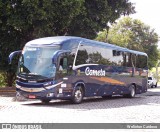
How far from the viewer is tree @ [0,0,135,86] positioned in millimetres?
23312

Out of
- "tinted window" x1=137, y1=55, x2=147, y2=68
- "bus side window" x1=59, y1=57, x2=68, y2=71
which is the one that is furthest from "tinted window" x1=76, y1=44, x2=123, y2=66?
"tinted window" x1=137, y1=55, x2=147, y2=68

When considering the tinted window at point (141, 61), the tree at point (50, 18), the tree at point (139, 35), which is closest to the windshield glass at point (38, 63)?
the tree at point (50, 18)

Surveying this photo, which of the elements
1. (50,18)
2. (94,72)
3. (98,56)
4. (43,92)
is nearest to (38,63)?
(43,92)

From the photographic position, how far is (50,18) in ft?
79.0

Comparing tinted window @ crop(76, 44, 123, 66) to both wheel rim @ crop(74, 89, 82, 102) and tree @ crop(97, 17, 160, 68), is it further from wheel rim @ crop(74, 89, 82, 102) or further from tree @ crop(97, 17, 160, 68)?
tree @ crop(97, 17, 160, 68)

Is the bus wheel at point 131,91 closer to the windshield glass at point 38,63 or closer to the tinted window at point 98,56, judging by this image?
the tinted window at point 98,56

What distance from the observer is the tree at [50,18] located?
23.3 m

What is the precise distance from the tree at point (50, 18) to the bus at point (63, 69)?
4394 millimetres

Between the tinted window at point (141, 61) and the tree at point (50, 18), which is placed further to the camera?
the tinted window at point (141, 61)

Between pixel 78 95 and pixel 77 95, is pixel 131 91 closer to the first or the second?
pixel 78 95

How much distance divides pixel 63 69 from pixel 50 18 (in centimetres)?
754

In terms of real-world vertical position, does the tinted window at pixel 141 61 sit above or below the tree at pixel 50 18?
below

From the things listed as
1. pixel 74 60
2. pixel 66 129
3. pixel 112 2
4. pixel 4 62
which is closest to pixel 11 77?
pixel 4 62

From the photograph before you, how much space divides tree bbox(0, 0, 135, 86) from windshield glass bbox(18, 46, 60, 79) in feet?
19.1
